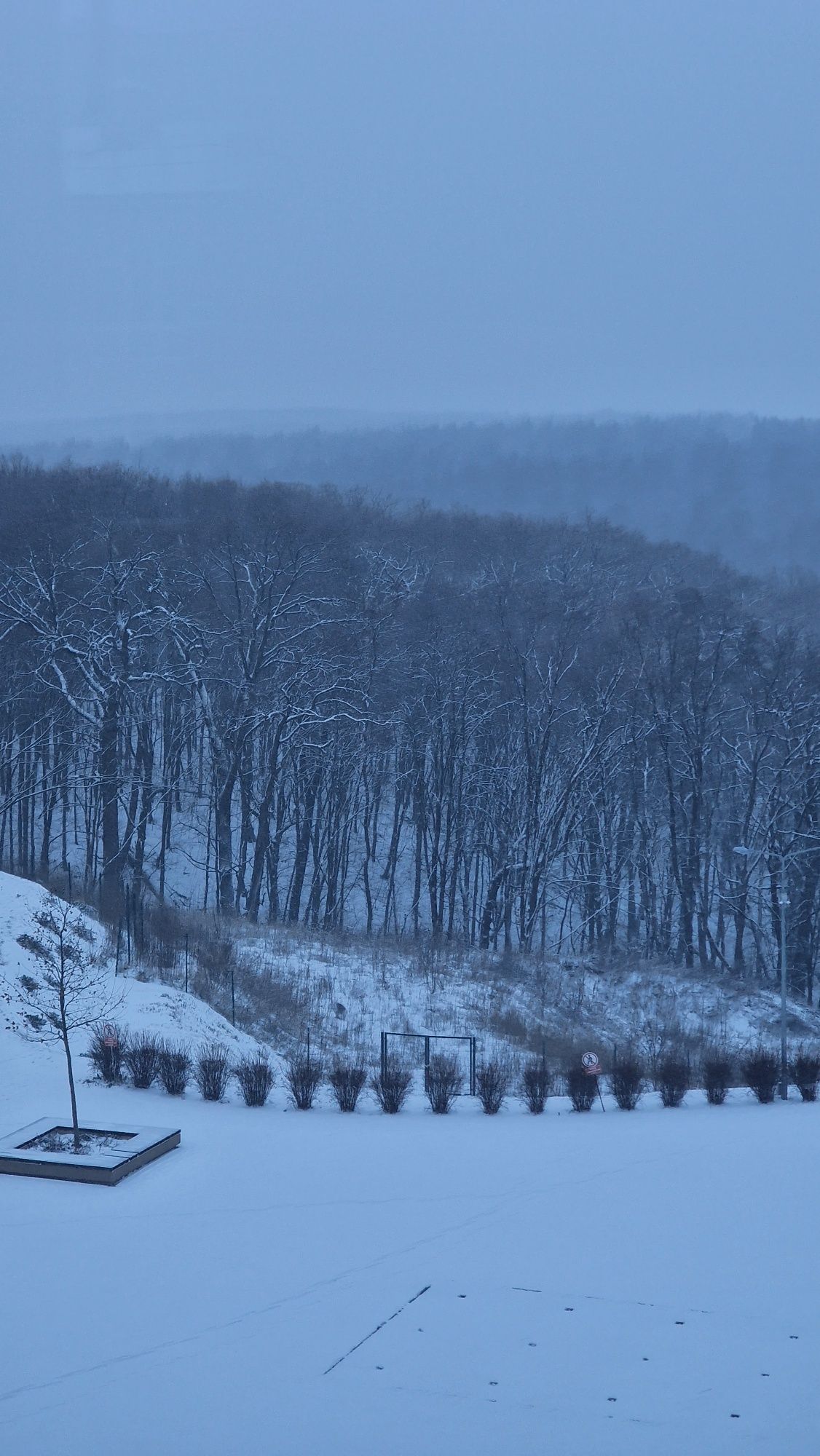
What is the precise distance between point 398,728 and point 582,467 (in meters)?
25.9

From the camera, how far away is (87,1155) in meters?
10.2

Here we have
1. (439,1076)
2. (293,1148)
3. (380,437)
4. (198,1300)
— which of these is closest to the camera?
(198,1300)

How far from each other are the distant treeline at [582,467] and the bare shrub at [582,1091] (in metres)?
29.9

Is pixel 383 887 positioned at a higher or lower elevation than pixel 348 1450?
lower

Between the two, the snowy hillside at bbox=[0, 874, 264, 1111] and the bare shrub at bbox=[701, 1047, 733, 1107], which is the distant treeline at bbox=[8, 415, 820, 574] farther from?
the bare shrub at bbox=[701, 1047, 733, 1107]

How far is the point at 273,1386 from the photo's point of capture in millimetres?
6219

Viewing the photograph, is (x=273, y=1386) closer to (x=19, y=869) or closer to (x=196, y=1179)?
→ (x=196, y=1179)

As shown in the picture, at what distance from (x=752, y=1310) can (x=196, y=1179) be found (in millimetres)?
5099

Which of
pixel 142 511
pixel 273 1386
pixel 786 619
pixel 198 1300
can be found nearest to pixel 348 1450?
pixel 273 1386

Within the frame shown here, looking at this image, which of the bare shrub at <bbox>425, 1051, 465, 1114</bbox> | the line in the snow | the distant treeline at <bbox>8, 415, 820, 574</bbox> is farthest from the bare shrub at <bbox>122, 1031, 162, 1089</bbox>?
the distant treeline at <bbox>8, 415, 820, 574</bbox>

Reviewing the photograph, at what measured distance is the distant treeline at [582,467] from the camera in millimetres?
41906

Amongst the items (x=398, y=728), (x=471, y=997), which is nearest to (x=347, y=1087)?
(x=471, y=997)

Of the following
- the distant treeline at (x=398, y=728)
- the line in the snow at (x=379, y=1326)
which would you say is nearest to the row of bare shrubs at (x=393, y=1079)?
the line in the snow at (x=379, y=1326)

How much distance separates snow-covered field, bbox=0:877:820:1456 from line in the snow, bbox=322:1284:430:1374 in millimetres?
27
